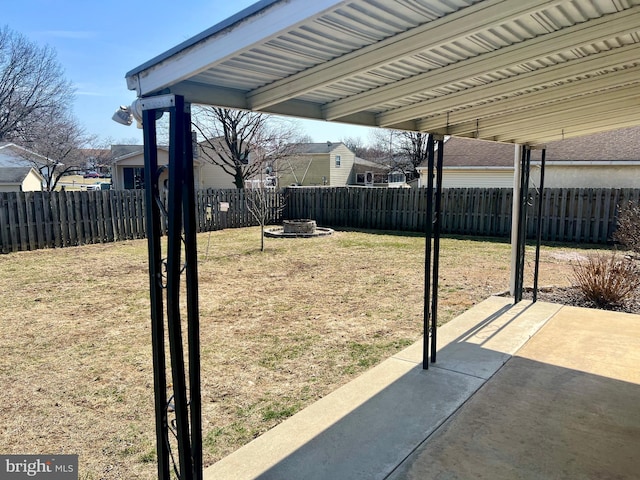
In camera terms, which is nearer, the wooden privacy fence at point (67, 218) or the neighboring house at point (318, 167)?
the wooden privacy fence at point (67, 218)

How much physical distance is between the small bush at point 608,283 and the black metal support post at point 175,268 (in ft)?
18.3

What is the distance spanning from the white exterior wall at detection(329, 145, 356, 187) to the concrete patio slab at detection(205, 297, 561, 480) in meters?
30.4

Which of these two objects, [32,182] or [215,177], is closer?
[32,182]

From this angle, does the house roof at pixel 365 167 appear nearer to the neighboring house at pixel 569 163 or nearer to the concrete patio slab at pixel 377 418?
the neighboring house at pixel 569 163

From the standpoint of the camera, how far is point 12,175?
19.0 m

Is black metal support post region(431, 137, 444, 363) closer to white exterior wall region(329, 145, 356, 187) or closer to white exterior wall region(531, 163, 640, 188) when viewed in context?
white exterior wall region(531, 163, 640, 188)

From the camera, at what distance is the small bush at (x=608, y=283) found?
18.4 ft

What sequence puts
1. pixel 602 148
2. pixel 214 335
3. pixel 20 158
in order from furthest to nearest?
pixel 20 158 → pixel 602 148 → pixel 214 335

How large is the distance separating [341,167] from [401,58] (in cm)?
3423

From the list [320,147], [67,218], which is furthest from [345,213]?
[320,147]

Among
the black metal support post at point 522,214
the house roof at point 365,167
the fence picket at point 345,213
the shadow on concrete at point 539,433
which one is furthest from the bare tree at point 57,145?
the shadow on concrete at point 539,433

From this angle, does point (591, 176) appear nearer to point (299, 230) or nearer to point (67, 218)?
point (299, 230)

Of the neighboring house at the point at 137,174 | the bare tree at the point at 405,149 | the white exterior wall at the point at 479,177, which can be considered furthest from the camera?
the bare tree at the point at 405,149

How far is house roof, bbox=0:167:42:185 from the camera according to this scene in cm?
1867
